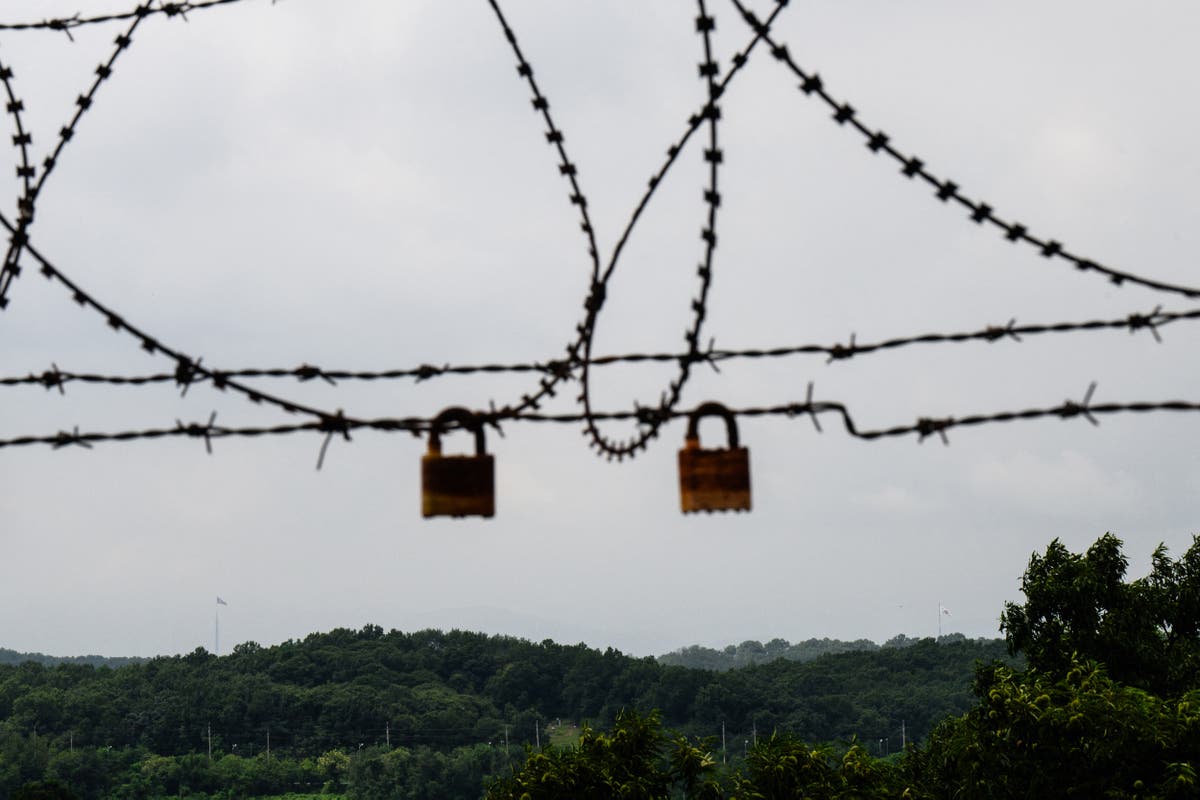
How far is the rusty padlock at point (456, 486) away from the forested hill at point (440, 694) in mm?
101240

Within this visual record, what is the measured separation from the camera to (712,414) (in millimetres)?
6004

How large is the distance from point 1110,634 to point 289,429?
24.5 metres

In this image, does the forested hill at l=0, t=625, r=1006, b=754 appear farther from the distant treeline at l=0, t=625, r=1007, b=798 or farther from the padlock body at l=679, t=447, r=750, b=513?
the padlock body at l=679, t=447, r=750, b=513

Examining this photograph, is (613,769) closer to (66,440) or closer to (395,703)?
(66,440)

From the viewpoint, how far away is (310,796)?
101 metres

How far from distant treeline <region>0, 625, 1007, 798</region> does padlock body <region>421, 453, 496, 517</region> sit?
330 feet

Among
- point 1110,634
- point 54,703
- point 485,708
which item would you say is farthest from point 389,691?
point 1110,634

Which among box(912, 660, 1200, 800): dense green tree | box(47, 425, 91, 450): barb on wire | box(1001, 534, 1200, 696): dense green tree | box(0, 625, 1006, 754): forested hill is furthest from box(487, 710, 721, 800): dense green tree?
box(0, 625, 1006, 754): forested hill

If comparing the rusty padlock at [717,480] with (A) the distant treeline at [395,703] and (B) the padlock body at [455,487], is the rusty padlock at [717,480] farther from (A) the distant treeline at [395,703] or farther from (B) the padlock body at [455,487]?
(A) the distant treeline at [395,703]

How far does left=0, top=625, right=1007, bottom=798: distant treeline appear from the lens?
105m

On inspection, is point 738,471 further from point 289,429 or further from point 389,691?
point 389,691

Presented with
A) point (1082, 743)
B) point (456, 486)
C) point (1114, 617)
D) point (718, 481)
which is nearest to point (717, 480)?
point (718, 481)

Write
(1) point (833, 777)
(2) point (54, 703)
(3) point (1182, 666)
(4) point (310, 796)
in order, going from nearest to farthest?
(1) point (833, 777)
(3) point (1182, 666)
(4) point (310, 796)
(2) point (54, 703)

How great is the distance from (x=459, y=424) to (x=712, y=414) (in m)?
1.10
